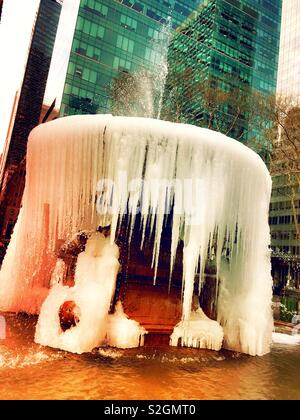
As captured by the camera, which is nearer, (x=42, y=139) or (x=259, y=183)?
(x=42, y=139)

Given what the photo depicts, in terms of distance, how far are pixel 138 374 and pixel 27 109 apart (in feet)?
494

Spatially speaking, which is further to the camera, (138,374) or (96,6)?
(96,6)

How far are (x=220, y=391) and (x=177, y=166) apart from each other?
389 cm

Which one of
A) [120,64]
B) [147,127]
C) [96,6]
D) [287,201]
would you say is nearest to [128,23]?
[96,6]

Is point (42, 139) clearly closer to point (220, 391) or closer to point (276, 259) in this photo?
point (220, 391)

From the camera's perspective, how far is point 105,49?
2109 inches

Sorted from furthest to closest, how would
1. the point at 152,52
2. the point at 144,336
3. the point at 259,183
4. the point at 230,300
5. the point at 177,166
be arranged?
the point at 152,52
the point at 230,300
the point at 259,183
the point at 144,336
the point at 177,166

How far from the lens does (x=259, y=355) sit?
6.91 metres

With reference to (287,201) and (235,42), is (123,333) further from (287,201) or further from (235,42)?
(235,42)

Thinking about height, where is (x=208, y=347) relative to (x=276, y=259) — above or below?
below

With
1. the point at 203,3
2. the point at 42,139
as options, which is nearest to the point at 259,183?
the point at 42,139

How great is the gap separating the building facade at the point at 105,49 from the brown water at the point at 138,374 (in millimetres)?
45941

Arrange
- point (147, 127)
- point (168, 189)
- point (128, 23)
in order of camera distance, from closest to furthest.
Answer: point (147, 127)
point (168, 189)
point (128, 23)

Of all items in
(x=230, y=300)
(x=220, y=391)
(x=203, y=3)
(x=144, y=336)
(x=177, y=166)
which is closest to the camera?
(x=220, y=391)
